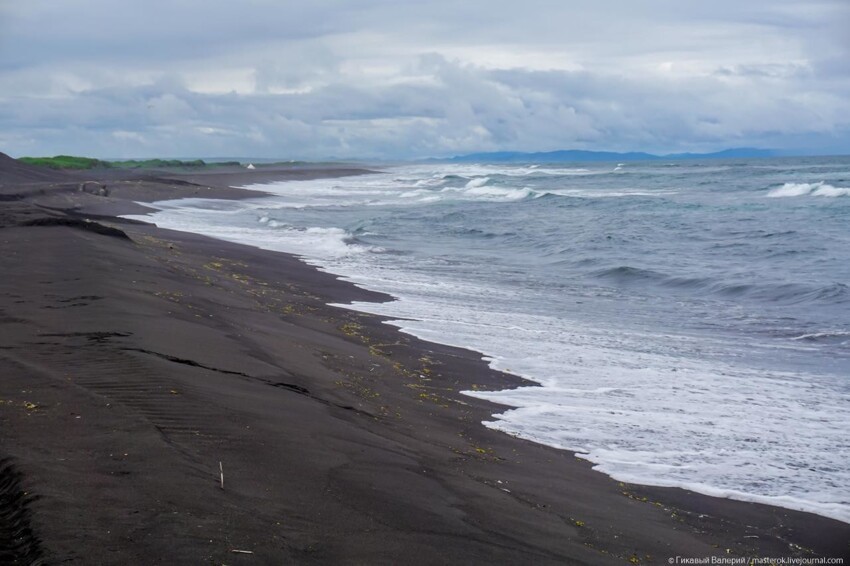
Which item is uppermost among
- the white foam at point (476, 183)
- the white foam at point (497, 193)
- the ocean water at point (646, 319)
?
the white foam at point (476, 183)

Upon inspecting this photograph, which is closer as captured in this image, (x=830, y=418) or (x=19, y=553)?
(x=19, y=553)

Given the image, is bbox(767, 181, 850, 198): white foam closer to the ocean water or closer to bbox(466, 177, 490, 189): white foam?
the ocean water

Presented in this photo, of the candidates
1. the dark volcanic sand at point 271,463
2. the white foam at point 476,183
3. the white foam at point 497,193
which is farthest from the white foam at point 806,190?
the dark volcanic sand at point 271,463

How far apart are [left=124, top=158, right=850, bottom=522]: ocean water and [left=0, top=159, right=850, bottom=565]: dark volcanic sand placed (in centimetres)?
79

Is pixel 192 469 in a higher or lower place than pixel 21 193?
lower

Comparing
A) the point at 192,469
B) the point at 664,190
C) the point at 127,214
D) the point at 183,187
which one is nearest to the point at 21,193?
the point at 127,214

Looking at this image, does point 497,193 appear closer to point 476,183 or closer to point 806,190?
point 476,183

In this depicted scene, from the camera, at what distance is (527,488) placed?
6473mm

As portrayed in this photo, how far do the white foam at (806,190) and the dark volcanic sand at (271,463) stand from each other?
4594 cm

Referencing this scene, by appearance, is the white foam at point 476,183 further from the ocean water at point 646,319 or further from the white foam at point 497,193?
the ocean water at point 646,319

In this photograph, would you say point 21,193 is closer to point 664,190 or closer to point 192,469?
point 192,469

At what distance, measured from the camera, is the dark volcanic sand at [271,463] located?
4.46 meters

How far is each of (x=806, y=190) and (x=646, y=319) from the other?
4265 cm

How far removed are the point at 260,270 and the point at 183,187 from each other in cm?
3555
